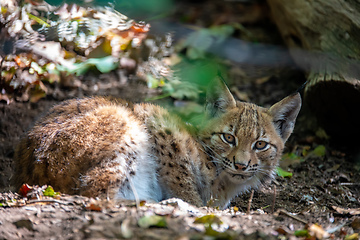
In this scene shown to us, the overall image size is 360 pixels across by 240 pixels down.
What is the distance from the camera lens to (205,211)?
364 cm

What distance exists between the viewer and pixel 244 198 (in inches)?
200

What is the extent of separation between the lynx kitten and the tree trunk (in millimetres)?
1137

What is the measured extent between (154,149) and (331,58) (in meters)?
2.91

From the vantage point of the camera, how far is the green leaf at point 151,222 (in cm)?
286

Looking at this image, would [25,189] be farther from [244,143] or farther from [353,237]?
[353,237]

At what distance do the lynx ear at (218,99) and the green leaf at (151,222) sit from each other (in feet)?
6.32

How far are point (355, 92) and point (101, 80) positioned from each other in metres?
4.18

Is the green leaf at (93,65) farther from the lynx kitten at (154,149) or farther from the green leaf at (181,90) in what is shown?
the lynx kitten at (154,149)

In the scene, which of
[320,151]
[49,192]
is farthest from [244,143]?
[320,151]

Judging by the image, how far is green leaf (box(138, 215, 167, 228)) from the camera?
2855mm

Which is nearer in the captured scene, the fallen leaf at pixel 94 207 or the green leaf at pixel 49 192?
the fallen leaf at pixel 94 207

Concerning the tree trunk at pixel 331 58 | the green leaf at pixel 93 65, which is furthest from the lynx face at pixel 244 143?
the green leaf at pixel 93 65

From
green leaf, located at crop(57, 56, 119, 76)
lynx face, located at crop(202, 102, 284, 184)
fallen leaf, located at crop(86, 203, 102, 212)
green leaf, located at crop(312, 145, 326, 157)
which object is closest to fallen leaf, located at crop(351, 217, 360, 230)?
lynx face, located at crop(202, 102, 284, 184)

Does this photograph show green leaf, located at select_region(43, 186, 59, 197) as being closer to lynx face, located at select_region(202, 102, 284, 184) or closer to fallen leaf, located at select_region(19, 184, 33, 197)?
fallen leaf, located at select_region(19, 184, 33, 197)
